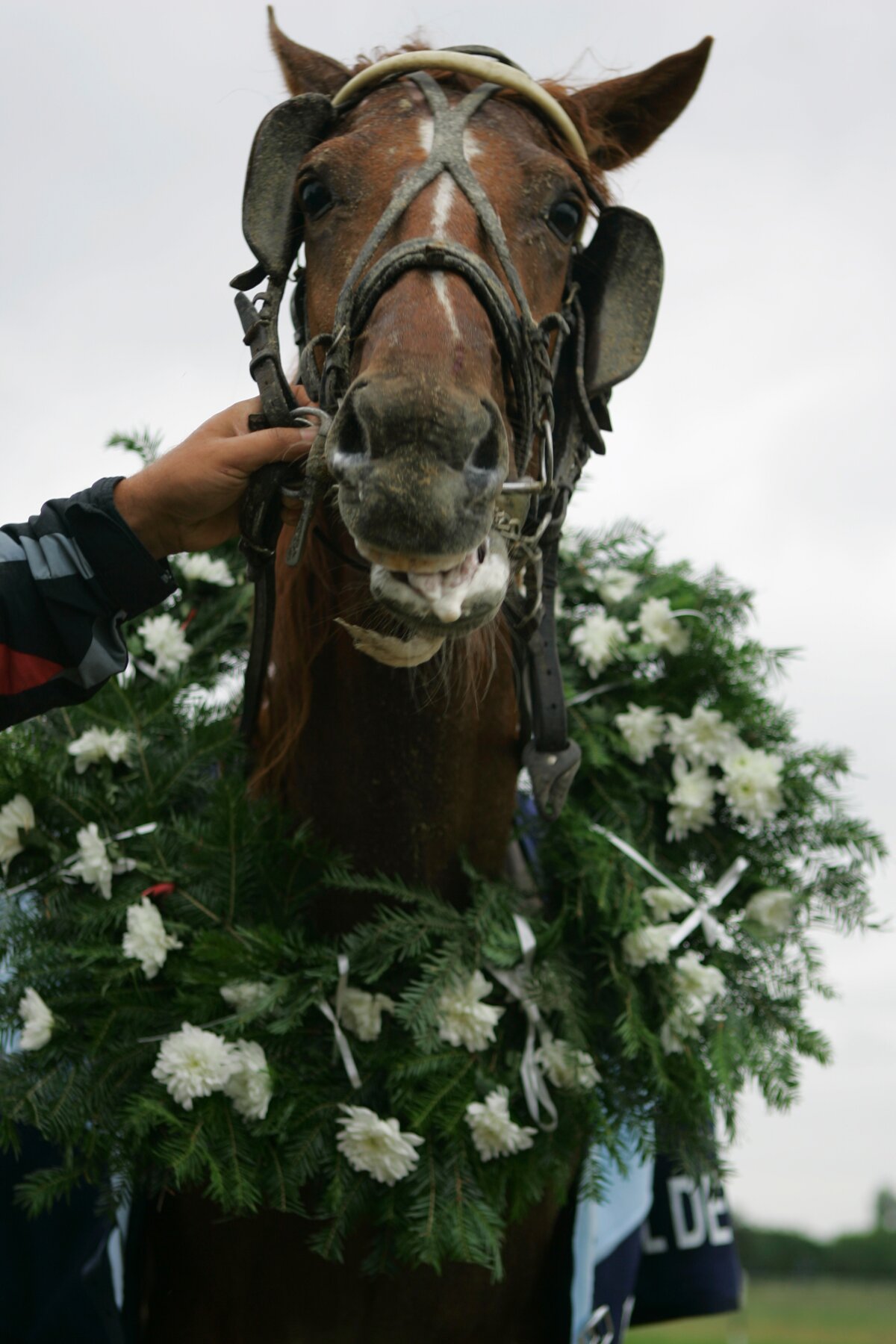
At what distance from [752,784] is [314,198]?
1713 millimetres

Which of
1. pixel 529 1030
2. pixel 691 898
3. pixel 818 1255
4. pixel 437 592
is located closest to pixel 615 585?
pixel 691 898

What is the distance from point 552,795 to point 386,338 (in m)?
1.11

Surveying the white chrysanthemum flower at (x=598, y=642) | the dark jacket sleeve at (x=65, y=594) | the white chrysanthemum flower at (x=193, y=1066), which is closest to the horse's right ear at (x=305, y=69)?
the dark jacket sleeve at (x=65, y=594)

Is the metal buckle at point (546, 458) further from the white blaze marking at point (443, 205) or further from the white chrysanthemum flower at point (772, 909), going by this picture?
the white chrysanthemum flower at point (772, 909)

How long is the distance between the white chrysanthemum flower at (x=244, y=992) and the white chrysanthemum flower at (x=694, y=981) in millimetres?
942

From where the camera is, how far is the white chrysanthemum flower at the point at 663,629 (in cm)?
325

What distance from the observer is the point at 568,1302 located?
2.73 metres

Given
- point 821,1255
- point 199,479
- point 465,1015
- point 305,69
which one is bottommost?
point 821,1255

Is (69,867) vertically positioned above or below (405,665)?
below

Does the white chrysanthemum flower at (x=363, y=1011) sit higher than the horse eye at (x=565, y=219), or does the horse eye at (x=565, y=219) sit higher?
the horse eye at (x=565, y=219)

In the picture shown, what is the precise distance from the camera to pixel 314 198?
2.32 metres

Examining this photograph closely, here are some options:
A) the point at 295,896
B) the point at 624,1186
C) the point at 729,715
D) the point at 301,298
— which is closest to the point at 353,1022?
the point at 295,896

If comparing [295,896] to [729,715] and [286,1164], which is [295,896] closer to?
[286,1164]

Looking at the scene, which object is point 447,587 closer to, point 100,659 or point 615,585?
point 100,659
